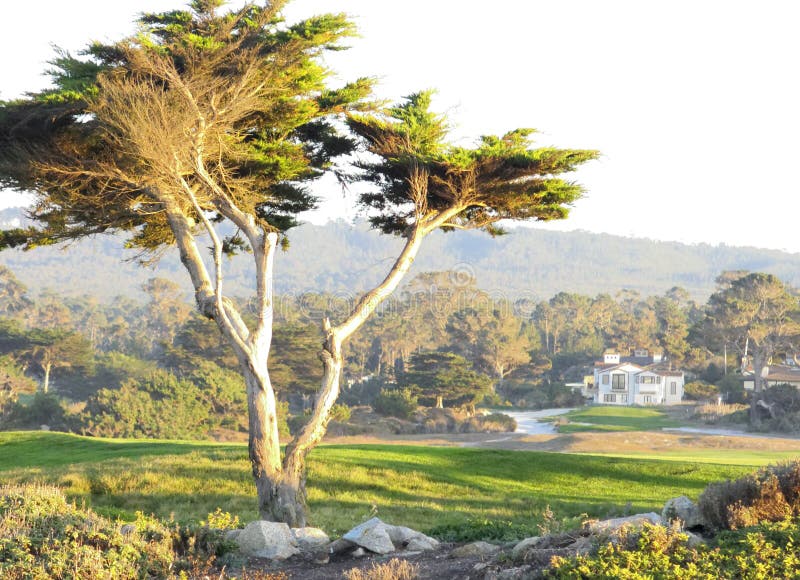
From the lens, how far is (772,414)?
201 ft

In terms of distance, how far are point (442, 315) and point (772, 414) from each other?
60936 millimetres

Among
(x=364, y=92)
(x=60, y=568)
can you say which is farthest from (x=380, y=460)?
(x=60, y=568)

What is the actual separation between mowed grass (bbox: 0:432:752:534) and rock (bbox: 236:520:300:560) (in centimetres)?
400

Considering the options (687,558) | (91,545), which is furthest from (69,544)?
(687,558)

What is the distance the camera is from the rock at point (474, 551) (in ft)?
30.3

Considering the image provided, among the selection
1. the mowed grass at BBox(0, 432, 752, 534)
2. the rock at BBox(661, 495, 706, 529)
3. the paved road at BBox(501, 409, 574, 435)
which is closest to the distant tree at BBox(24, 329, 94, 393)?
the paved road at BBox(501, 409, 574, 435)

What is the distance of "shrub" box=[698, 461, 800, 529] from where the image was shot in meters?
8.30

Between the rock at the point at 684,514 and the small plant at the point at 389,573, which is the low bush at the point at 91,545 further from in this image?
the rock at the point at 684,514

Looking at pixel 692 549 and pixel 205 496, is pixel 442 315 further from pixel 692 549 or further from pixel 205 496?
pixel 692 549

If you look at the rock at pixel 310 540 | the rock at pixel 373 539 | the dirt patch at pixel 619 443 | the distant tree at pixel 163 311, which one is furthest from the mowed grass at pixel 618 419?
the distant tree at pixel 163 311

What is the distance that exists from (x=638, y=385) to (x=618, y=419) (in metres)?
21.0

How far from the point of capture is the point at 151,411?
5131cm

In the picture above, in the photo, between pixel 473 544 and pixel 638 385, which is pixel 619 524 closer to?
pixel 473 544

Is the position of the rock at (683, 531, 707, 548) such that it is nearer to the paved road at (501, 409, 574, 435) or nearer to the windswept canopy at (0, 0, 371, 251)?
the windswept canopy at (0, 0, 371, 251)
